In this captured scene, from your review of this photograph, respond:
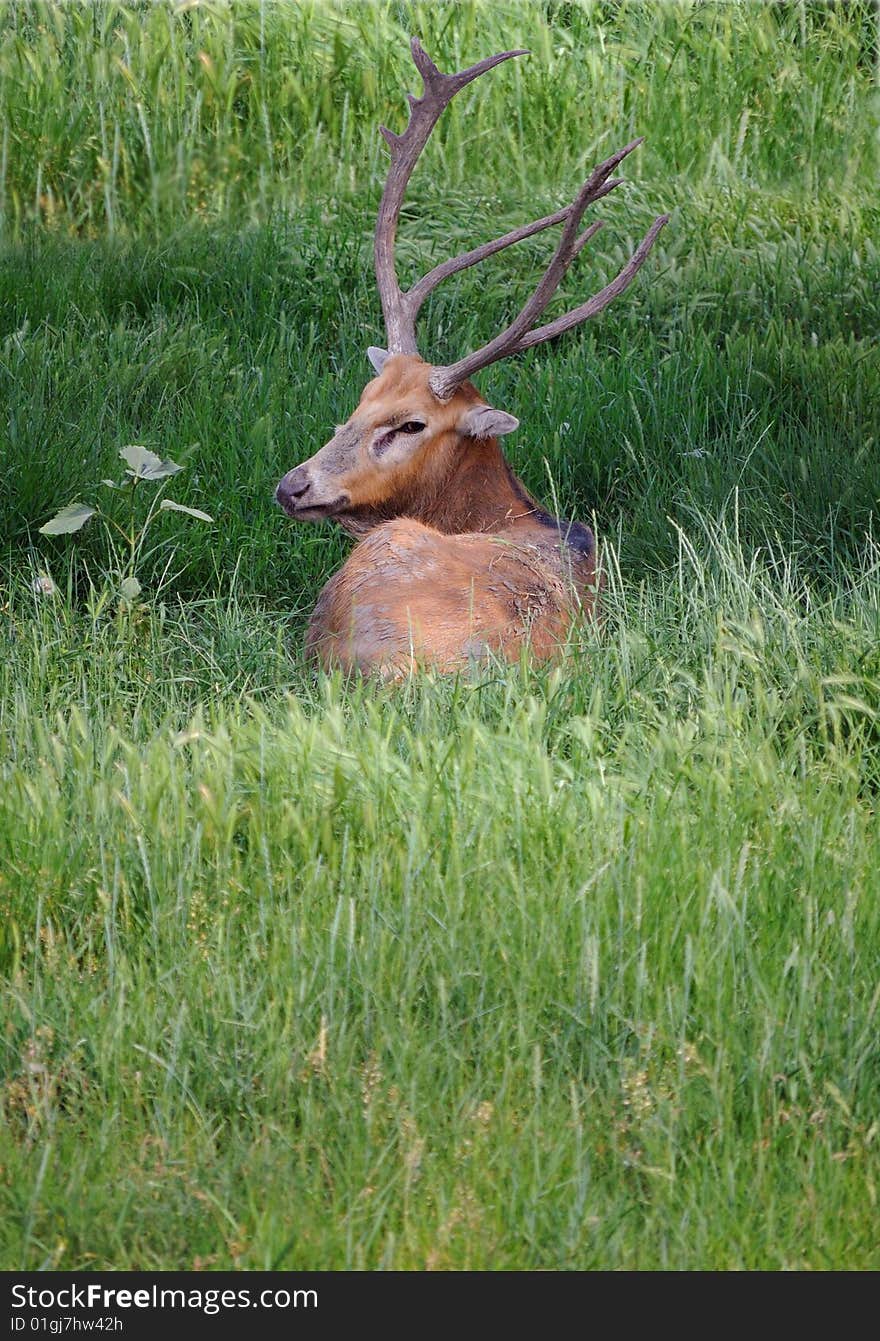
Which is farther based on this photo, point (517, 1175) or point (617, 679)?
point (617, 679)

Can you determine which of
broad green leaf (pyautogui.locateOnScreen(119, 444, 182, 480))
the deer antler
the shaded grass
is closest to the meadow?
the shaded grass

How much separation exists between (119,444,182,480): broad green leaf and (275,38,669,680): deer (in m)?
0.36

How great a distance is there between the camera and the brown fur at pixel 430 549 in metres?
4.61

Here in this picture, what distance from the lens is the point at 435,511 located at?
5.54m

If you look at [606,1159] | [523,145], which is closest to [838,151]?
[523,145]

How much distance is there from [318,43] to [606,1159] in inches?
308

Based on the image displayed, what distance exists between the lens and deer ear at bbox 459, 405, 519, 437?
17.7ft

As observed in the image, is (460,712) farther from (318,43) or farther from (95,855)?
(318,43)

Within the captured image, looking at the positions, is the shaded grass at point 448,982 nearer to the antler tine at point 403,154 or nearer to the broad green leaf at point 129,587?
the broad green leaf at point 129,587

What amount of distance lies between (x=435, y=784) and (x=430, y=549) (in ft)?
4.45

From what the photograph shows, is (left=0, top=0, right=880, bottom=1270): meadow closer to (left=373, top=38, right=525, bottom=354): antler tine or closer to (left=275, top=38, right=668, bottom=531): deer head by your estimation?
(left=275, top=38, right=668, bottom=531): deer head

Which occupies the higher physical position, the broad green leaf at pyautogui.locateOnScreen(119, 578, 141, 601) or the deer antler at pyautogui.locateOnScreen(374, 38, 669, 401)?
the deer antler at pyautogui.locateOnScreen(374, 38, 669, 401)

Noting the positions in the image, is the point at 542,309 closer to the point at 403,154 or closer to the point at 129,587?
the point at 403,154

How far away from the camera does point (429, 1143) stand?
8.89 feet
